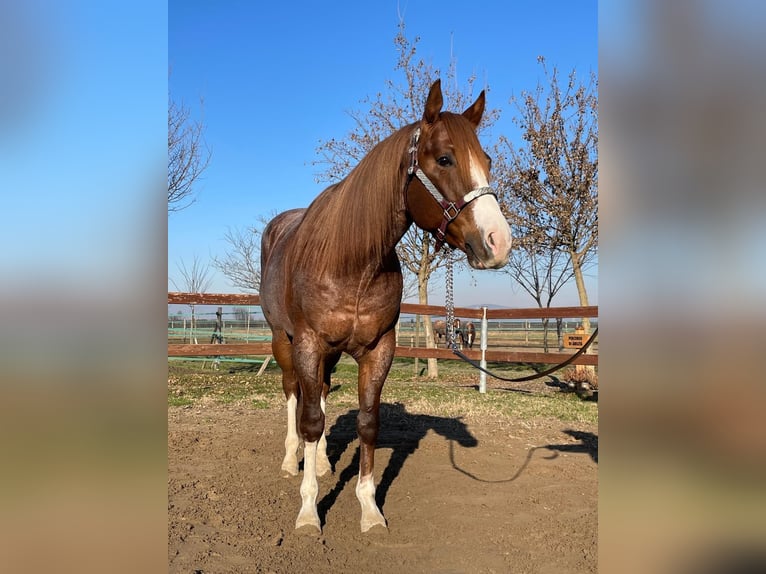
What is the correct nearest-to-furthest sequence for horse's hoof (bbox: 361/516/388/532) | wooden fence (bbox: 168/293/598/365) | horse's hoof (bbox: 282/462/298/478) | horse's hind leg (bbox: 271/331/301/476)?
horse's hoof (bbox: 361/516/388/532)
horse's hoof (bbox: 282/462/298/478)
horse's hind leg (bbox: 271/331/301/476)
wooden fence (bbox: 168/293/598/365)

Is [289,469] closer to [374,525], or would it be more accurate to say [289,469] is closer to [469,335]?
[374,525]

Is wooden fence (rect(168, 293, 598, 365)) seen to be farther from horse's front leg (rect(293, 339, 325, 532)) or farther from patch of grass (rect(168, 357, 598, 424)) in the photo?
horse's front leg (rect(293, 339, 325, 532))

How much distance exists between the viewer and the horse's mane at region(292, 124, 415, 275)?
9.91 feet

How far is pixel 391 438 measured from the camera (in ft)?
18.4

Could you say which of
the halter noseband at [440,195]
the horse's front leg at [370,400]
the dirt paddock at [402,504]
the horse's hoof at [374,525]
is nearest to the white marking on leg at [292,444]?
the dirt paddock at [402,504]

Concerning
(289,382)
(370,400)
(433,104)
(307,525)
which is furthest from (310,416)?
(433,104)

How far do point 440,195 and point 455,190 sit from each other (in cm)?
10

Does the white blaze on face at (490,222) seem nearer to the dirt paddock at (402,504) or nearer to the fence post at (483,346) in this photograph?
the dirt paddock at (402,504)

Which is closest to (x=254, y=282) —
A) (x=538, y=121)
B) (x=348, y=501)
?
(x=538, y=121)

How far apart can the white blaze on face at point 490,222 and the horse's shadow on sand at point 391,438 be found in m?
2.22

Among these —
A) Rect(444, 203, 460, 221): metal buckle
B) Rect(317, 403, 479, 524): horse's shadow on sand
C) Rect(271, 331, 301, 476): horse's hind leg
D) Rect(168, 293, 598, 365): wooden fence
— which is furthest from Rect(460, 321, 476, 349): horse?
Rect(444, 203, 460, 221): metal buckle
